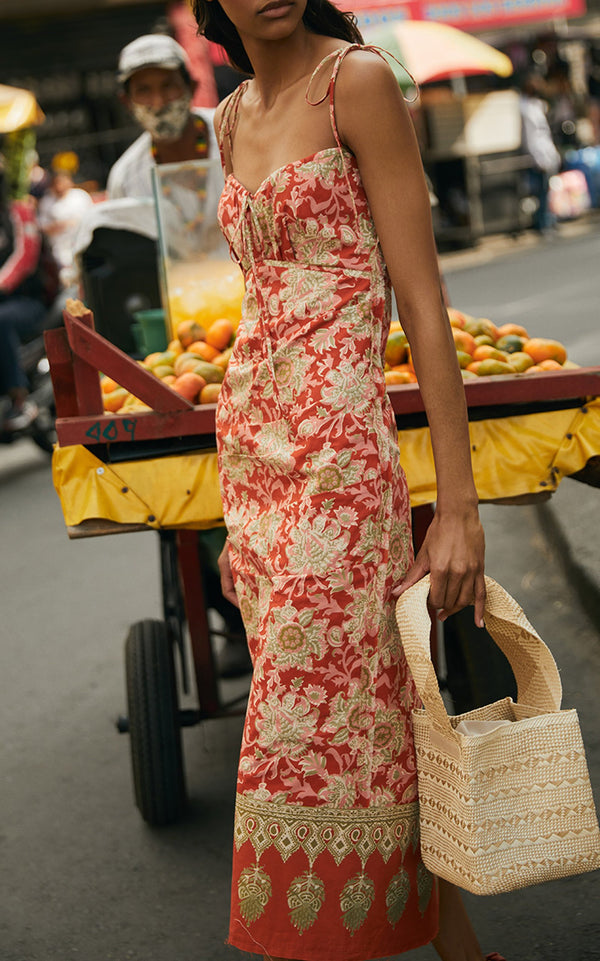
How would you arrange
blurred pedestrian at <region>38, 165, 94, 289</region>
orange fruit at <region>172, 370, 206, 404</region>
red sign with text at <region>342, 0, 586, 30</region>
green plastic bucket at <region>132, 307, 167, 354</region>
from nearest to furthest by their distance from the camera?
1. orange fruit at <region>172, 370, 206, 404</region>
2. green plastic bucket at <region>132, 307, 167, 354</region>
3. blurred pedestrian at <region>38, 165, 94, 289</region>
4. red sign with text at <region>342, 0, 586, 30</region>

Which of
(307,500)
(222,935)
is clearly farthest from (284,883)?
(222,935)

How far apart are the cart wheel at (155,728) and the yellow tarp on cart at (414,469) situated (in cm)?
56

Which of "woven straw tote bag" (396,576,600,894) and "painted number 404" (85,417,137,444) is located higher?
"painted number 404" (85,417,137,444)

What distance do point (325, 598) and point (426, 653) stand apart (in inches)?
7.7

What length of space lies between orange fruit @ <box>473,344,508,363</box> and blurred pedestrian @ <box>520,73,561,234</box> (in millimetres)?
15611

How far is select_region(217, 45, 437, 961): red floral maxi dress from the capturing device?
2.07m

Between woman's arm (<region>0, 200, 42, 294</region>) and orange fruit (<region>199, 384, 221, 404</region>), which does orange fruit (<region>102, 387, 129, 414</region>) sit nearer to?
orange fruit (<region>199, 384, 221, 404</region>)

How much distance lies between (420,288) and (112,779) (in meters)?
2.41

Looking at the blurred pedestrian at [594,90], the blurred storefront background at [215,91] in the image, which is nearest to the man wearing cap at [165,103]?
the blurred storefront background at [215,91]

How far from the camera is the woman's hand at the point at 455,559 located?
2064 mm

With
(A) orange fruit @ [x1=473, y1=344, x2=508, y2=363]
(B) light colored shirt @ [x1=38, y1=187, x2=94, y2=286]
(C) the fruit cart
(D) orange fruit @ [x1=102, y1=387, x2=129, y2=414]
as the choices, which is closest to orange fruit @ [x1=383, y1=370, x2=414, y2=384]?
(C) the fruit cart

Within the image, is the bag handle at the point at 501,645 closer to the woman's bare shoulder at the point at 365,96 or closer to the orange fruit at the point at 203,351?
the woman's bare shoulder at the point at 365,96

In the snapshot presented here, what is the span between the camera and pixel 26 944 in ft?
9.98

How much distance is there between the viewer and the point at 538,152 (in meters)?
18.2
